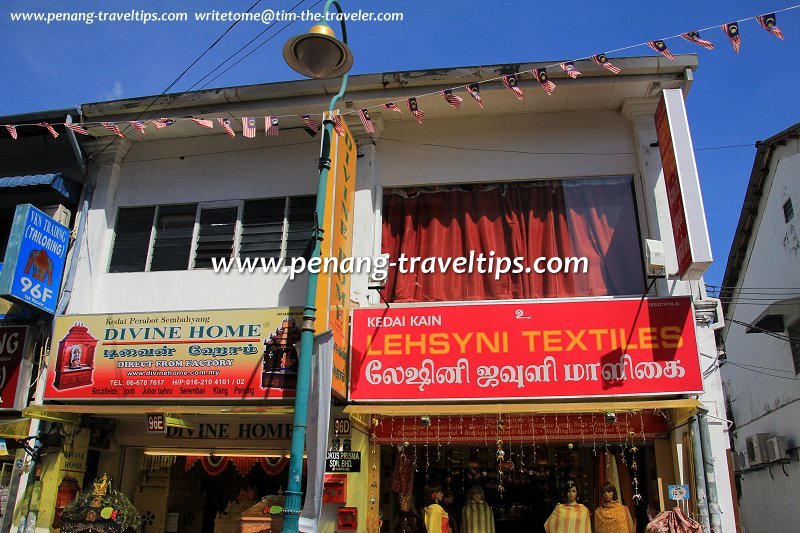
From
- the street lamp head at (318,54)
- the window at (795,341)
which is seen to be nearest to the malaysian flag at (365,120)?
the street lamp head at (318,54)

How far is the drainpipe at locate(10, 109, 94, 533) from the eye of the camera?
33.2ft

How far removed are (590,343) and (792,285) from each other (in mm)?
9558

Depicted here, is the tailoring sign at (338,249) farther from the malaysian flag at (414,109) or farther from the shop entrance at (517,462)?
the shop entrance at (517,462)

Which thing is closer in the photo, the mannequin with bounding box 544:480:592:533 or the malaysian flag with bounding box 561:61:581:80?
the mannequin with bounding box 544:480:592:533

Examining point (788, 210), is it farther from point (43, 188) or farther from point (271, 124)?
point (43, 188)

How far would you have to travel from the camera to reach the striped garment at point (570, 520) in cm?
923

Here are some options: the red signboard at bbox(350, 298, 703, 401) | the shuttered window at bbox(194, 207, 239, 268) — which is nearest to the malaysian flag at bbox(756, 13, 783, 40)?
the red signboard at bbox(350, 298, 703, 401)

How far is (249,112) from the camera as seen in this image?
452 inches

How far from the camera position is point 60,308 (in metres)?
11.2

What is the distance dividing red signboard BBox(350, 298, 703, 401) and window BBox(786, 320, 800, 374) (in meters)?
8.46

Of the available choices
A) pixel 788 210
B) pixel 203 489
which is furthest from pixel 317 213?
pixel 788 210

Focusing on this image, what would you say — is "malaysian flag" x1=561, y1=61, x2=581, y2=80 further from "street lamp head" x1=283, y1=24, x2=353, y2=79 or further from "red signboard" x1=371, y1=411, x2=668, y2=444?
"red signboard" x1=371, y1=411, x2=668, y2=444

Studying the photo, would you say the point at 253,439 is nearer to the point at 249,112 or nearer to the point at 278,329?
the point at 278,329

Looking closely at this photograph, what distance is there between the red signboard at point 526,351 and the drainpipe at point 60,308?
5.26m
